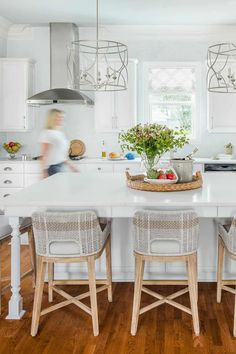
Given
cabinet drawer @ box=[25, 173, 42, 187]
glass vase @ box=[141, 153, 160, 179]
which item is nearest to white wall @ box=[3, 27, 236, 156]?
cabinet drawer @ box=[25, 173, 42, 187]

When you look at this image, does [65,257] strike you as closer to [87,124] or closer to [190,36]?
[87,124]

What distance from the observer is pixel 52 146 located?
5.32 m

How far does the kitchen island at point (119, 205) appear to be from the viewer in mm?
3184

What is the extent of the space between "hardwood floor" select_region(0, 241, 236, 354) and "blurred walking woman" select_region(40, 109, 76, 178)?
1895 mm

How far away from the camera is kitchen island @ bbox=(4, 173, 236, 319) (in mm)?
3184

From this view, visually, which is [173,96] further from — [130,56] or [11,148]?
[11,148]

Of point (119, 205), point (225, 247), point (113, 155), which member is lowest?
point (225, 247)

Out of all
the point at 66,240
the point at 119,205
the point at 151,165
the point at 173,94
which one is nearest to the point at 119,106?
the point at 173,94

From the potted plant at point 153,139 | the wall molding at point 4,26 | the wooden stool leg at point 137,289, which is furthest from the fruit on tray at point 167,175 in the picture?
the wall molding at point 4,26

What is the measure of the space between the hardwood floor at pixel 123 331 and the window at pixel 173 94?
12.3ft

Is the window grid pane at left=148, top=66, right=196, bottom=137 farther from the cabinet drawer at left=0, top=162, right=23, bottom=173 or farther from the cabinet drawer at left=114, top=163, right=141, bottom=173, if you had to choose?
the cabinet drawer at left=0, top=162, right=23, bottom=173

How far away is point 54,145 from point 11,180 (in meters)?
1.38

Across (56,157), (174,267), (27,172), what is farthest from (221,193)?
(27,172)

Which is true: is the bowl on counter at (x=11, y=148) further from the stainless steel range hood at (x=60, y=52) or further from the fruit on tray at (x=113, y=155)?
the fruit on tray at (x=113, y=155)
